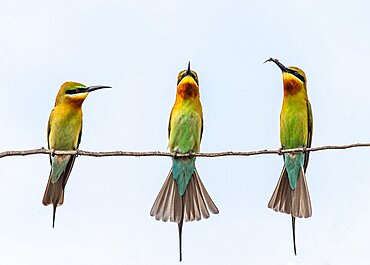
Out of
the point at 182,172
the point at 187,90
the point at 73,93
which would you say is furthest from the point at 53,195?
the point at 187,90

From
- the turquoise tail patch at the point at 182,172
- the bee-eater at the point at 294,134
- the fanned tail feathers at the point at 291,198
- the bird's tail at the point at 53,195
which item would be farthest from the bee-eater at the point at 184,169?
the bird's tail at the point at 53,195

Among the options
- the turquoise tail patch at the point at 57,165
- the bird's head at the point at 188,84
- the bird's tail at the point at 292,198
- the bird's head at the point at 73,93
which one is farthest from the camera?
the turquoise tail patch at the point at 57,165

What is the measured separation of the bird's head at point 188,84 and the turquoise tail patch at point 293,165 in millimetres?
779

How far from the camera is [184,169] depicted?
4.22 meters

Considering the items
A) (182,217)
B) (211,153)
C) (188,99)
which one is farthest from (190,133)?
(211,153)

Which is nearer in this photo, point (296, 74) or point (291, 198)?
point (291, 198)

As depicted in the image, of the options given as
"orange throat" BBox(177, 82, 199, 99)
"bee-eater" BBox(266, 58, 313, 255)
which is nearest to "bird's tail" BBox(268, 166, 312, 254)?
"bee-eater" BBox(266, 58, 313, 255)

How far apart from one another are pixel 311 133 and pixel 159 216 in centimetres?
128

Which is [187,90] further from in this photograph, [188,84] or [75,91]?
[75,91]

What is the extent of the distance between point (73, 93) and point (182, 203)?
1139mm

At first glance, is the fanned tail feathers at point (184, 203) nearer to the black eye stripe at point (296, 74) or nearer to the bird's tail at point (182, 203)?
the bird's tail at point (182, 203)

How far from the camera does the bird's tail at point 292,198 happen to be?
4066mm

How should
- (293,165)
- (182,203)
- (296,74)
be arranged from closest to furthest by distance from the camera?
(182,203) → (293,165) → (296,74)

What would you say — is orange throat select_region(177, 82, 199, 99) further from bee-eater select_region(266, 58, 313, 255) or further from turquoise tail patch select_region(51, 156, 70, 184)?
turquoise tail patch select_region(51, 156, 70, 184)
